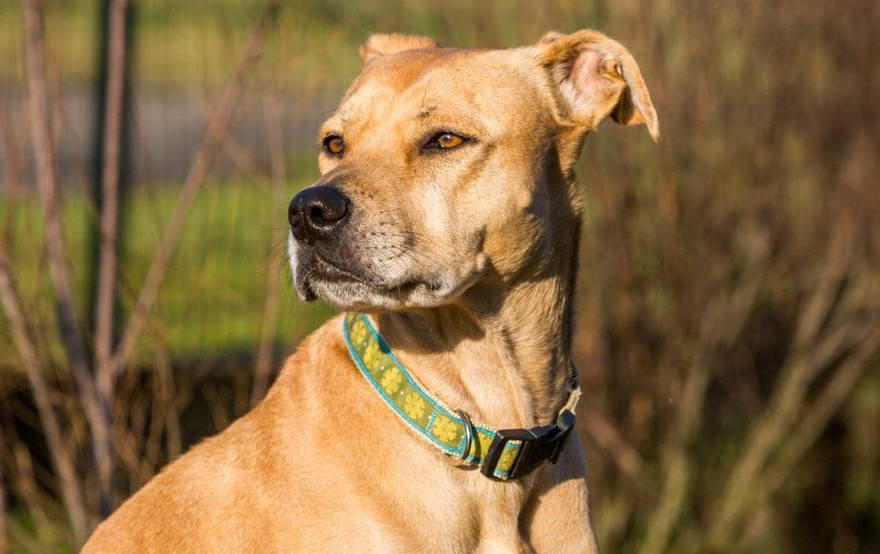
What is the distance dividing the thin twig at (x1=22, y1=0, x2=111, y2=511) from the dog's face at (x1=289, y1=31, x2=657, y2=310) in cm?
125

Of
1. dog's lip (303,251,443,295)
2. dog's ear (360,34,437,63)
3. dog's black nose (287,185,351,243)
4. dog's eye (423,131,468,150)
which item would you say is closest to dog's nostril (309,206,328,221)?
dog's black nose (287,185,351,243)

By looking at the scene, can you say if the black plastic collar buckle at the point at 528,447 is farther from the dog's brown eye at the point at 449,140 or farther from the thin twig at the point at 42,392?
the thin twig at the point at 42,392

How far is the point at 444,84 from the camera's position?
3.60 metres

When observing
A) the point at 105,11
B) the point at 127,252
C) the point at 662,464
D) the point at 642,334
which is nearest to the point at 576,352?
the point at 642,334

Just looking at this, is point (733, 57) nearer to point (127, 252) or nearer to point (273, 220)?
point (273, 220)

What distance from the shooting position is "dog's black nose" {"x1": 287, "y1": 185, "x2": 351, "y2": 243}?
323cm

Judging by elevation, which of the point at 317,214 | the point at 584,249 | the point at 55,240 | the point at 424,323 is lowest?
the point at 584,249

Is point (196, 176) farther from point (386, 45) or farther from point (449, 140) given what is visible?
point (449, 140)

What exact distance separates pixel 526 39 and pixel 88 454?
2726mm

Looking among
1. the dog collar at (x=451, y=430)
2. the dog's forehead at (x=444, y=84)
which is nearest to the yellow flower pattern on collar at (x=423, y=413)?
the dog collar at (x=451, y=430)

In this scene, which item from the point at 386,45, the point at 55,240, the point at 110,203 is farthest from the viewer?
the point at 110,203

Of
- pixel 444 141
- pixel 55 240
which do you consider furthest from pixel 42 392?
pixel 444 141

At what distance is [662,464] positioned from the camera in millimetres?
6527

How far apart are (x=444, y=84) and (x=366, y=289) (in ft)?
2.30
